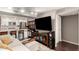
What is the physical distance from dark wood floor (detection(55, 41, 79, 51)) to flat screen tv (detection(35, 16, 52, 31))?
34cm

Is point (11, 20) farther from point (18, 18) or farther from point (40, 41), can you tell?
point (40, 41)

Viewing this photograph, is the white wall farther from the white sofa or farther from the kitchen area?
the white sofa

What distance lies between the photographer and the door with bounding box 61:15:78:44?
5.18 feet

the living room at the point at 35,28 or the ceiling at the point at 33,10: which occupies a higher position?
the ceiling at the point at 33,10

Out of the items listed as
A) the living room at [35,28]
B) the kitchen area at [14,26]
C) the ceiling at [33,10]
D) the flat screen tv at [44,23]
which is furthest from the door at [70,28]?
the kitchen area at [14,26]

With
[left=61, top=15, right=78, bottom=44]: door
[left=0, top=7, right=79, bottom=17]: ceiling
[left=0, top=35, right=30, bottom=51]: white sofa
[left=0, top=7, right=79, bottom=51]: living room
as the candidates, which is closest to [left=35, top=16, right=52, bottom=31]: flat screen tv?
[left=0, top=7, right=79, bottom=51]: living room

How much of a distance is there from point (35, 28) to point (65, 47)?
0.65m

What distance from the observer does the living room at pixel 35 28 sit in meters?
1.57

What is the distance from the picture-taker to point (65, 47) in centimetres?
161

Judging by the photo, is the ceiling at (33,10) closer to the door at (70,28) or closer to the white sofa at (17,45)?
the door at (70,28)

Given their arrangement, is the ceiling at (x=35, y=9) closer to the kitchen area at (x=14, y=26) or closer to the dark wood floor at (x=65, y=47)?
the kitchen area at (x=14, y=26)

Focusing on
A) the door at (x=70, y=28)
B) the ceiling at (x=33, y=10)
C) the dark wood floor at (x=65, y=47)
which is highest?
the ceiling at (x=33, y=10)

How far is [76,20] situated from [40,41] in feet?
2.43
